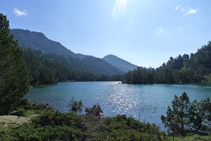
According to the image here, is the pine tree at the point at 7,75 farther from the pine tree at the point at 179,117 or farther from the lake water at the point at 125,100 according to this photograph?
the pine tree at the point at 179,117

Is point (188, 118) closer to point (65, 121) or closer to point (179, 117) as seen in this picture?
point (179, 117)

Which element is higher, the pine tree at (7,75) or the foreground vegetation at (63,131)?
the pine tree at (7,75)

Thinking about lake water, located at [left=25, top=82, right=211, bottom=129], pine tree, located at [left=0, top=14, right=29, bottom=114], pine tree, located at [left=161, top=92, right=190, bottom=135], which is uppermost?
pine tree, located at [left=0, top=14, right=29, bottom=114]

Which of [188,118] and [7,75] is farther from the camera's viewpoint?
[188,118]

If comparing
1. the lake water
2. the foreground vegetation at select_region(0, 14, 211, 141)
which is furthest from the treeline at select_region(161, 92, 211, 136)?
the lake water

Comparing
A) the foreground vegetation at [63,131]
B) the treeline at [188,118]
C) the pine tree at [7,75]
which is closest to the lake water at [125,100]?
the treeline at [188,118]

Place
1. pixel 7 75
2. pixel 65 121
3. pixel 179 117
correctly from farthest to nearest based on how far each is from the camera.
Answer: pixel 179 117
pixel 7 75
pixel 65 121

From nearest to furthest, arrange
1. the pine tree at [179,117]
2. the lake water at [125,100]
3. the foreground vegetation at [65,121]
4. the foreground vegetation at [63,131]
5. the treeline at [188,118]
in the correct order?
the foreground vegetation at [63,131] → the foreground vegetation at [65,121] → the treeline at [188,118] → the pine tree at [179,117] → the lake water at [125,100]

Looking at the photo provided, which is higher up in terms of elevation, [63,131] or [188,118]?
[63,131]

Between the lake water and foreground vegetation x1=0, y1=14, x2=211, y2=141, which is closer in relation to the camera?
foreground vegetation x1=0, y1=14, x2=211, y2=141

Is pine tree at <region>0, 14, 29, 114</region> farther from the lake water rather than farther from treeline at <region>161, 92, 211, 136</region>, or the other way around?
treeline at <region>161, 92, 211, 136</region>

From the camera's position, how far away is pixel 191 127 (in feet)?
64.2

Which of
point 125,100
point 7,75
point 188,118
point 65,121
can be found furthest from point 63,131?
point 125,100

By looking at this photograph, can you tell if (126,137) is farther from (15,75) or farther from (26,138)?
(15,75)
